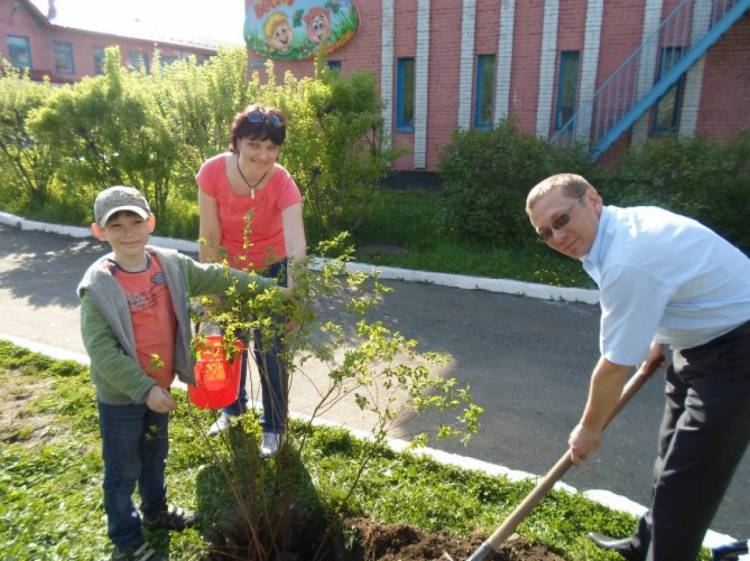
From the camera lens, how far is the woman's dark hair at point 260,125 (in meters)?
2.87

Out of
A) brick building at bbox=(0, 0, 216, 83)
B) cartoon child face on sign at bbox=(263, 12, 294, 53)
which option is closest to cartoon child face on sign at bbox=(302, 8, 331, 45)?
cartoon child face on sign at bbox=(263, 12, 294, 53)

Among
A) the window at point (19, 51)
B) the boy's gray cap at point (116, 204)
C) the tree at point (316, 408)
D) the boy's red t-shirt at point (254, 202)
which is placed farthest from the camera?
the window at point (19, 51)

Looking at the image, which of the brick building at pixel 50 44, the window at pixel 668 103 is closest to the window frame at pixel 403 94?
the window at pixel 668 103

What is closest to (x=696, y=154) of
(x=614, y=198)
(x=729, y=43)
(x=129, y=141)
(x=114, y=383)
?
(x=614, y=198)

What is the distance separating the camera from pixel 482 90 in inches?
543

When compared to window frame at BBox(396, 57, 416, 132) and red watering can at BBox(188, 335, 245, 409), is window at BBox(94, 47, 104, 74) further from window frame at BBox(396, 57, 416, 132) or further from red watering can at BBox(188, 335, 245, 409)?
red watering can at BBox(188, 335, 245, 409)

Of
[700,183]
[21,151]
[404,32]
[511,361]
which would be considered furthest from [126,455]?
[404,32]

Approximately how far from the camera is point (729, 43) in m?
11.3

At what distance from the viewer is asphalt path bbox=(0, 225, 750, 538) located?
3.40m

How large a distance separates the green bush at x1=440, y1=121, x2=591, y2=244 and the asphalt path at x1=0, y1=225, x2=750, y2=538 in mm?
1697

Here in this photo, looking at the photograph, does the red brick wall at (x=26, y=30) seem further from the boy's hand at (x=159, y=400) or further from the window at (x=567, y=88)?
the boy's hand at (x=159, y=400)

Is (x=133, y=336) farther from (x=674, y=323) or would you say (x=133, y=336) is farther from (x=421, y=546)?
(x=674, y=323)

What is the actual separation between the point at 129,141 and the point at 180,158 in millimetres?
1054

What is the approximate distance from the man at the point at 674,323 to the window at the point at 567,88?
11489mm
